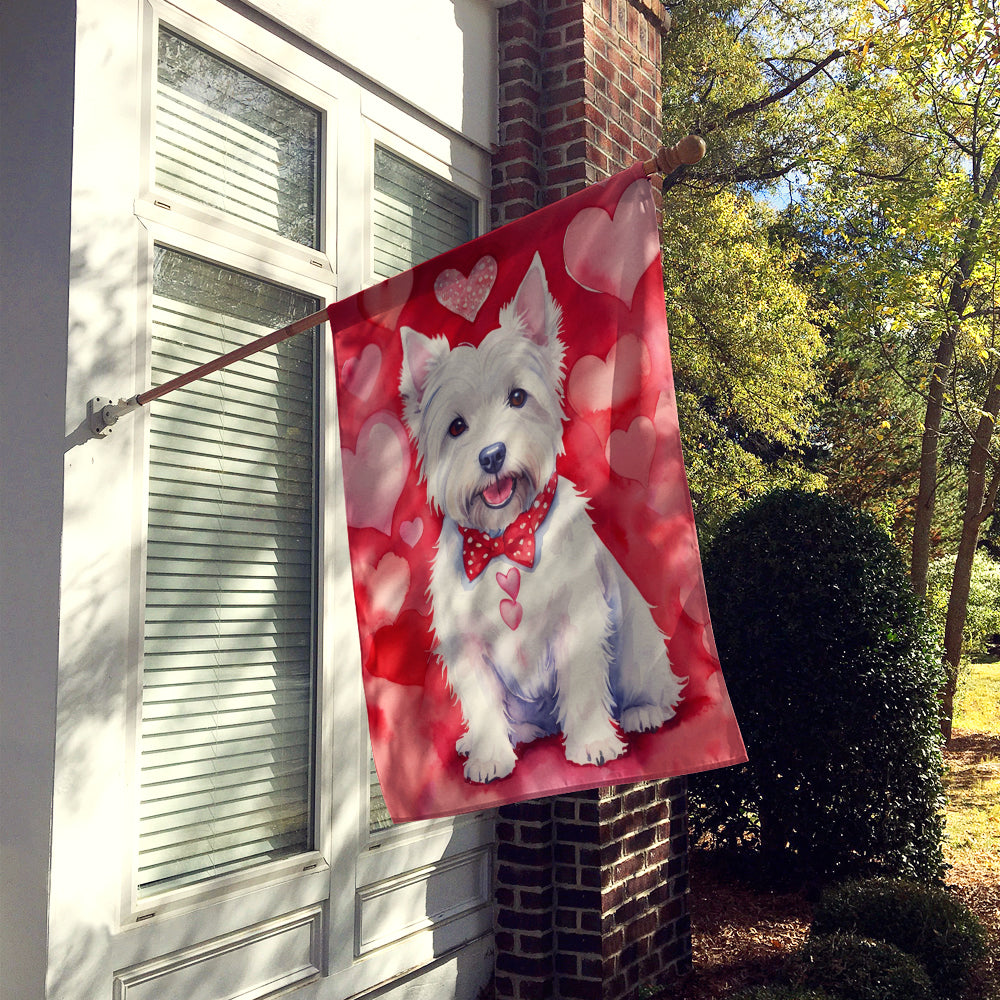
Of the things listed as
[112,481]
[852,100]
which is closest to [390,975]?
[112,481]

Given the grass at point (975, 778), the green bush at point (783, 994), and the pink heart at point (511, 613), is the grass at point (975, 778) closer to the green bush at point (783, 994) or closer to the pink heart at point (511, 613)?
the green bush at point (783, 994)

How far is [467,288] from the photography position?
248cm

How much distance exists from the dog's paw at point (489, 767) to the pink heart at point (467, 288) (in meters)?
1.07

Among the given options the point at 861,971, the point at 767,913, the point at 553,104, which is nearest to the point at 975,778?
the point at 767,913

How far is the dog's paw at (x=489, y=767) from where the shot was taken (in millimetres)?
2359

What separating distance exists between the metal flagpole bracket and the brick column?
2.27m

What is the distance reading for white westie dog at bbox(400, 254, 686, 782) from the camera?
2311 mm

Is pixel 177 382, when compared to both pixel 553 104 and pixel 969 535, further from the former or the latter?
pixel 969 535

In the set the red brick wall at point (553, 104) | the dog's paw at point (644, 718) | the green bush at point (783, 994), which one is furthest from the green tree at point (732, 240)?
the dog's paw at point (644, 718)

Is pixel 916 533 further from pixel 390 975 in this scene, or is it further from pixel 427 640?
pixel 427 640

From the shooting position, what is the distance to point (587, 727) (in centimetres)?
232

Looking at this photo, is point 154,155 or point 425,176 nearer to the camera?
point 154,155

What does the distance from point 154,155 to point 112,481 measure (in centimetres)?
105

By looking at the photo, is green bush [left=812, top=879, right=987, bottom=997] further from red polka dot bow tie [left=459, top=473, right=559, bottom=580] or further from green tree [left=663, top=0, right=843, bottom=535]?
green tree [left=663, top=0, right=843, bottom=535]
